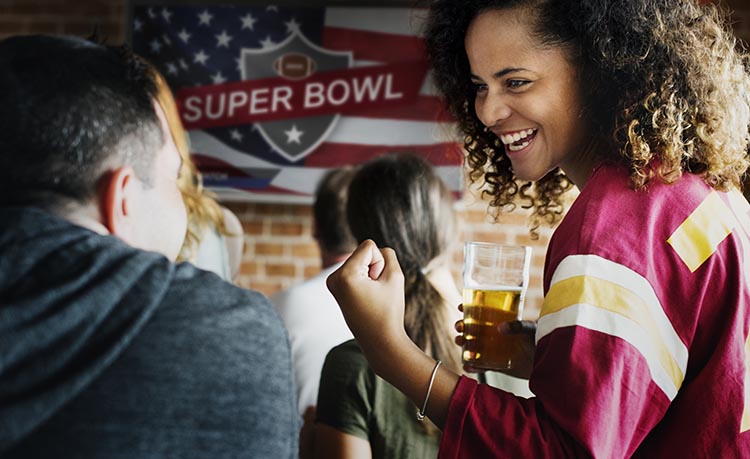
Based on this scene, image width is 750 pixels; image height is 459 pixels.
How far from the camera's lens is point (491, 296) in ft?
4.01

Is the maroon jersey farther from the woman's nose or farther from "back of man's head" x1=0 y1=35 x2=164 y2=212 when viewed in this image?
"back of man's head" x1=0 y1=35 x2=164 y2=212

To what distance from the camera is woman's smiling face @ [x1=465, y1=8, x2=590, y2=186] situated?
1130 millimetres

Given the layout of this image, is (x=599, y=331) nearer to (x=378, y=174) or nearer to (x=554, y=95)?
(x=554, y=95)

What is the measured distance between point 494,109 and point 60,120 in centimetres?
59

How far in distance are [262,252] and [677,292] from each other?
262cm

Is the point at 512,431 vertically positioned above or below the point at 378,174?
below

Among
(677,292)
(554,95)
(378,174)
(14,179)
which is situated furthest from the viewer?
(378,174)

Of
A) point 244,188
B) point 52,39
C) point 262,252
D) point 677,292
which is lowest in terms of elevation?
point 262,252

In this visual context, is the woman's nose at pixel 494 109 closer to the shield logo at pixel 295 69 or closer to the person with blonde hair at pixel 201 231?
the person with blonde hair at pixel 201 231

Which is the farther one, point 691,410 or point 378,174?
point 378,174

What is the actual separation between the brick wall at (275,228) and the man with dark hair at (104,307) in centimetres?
251

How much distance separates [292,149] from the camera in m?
3.35

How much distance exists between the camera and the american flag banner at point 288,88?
10.9 ft

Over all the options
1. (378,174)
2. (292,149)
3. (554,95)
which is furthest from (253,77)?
(554,95)
